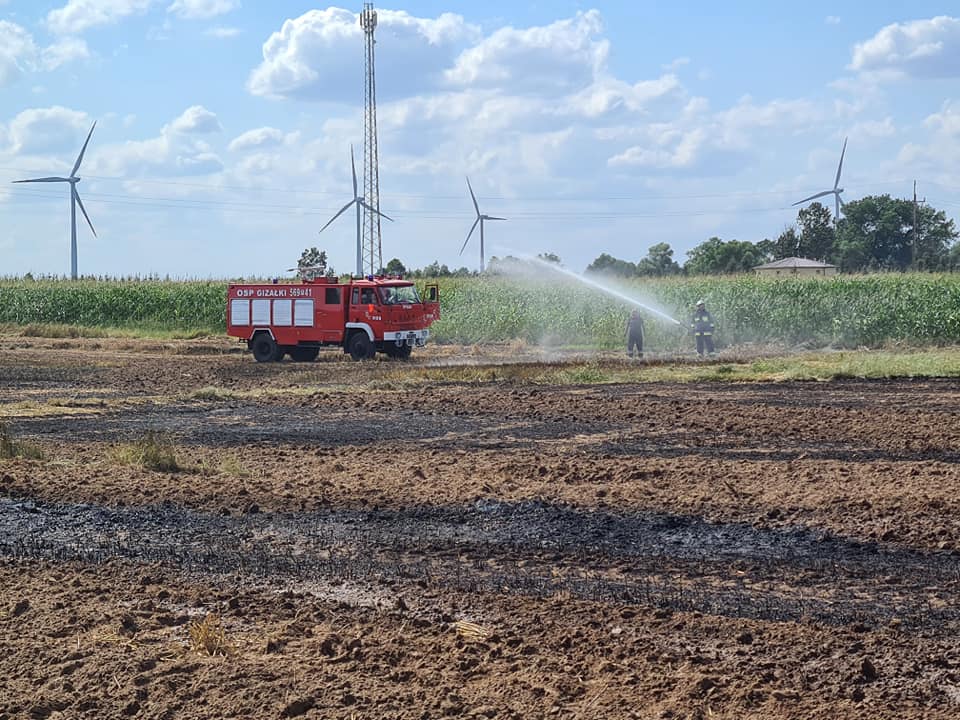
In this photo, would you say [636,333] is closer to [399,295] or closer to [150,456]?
[399,295]

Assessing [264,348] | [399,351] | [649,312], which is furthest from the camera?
[649,312]

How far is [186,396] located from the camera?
75.8 ft

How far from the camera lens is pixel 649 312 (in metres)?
40.6

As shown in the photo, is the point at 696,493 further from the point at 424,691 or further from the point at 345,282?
the point at 345,282

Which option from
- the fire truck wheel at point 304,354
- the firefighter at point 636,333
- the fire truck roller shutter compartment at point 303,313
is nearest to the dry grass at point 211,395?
the fire truck roller shutter compartment at point 303,313

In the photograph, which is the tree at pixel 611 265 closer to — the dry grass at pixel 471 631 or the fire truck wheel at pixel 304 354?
the fire truck wheel at pixel 304 354

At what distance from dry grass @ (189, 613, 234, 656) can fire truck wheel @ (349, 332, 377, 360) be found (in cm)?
2544

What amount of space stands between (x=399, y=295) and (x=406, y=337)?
1.19m

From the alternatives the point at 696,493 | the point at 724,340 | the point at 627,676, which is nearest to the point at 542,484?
the point at 696,493

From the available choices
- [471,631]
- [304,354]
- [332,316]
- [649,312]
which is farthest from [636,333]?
[471,631]

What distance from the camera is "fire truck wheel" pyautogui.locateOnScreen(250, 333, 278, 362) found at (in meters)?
34.1

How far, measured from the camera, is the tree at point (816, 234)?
271 feet

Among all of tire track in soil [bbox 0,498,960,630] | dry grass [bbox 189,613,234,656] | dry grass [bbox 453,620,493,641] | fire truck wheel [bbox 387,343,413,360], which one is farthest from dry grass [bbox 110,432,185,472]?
fire truck wheel [bbox 387,343,413,360]

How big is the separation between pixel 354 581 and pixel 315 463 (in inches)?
220
